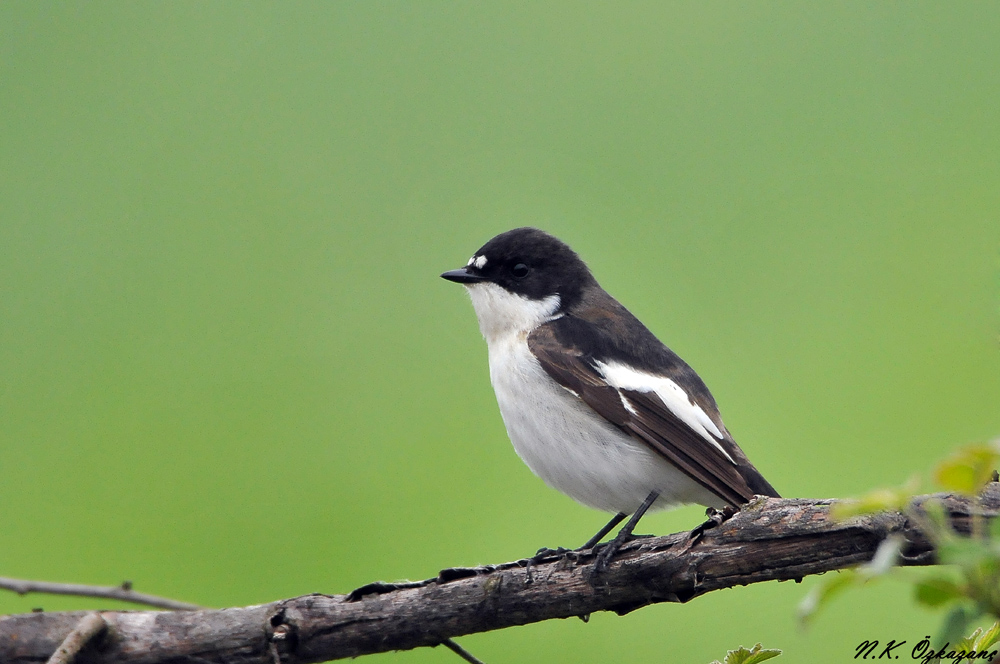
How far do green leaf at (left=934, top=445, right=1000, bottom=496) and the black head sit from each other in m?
2.57

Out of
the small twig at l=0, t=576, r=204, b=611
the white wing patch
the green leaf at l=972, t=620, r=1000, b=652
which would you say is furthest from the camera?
the white wing patch

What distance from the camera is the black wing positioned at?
226 centimetres

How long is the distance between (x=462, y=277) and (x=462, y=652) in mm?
1551

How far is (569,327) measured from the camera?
2820 millimetres

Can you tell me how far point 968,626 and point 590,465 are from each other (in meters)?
1.87

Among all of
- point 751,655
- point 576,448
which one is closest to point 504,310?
point 576,448

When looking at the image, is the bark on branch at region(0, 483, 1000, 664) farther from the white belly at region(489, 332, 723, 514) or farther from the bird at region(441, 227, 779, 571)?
the white belly at region(489, 332, 723, 514)

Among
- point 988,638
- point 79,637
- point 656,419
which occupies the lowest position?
point 988,638

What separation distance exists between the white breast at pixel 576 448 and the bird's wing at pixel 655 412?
4cm

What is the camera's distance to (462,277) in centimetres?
310

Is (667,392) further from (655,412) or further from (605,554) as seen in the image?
(605,554)

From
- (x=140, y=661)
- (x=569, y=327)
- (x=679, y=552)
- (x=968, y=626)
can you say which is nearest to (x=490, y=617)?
(x=679, y=552)

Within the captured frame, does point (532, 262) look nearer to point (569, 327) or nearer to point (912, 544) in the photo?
point (569, 327)

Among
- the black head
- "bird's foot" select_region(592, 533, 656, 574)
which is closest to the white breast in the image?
the black head
